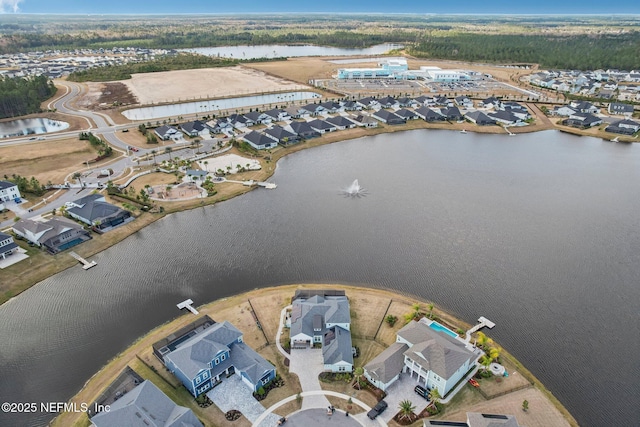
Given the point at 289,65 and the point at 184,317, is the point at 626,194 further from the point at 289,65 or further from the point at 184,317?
the point at 289,65

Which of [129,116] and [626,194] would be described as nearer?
[626,194]

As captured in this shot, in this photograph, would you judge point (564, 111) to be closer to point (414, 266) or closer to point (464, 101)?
point (464, 101)

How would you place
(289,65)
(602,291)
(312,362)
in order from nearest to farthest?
(312,362) < (602,291) < (289,65)

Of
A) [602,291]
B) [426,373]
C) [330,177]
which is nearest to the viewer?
[426,373]

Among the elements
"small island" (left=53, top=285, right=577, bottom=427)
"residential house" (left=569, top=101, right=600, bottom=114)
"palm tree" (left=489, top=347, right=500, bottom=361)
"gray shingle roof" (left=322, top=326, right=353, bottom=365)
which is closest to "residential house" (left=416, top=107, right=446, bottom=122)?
"residential house" (left=569, top=101, right=600, bottom=114)

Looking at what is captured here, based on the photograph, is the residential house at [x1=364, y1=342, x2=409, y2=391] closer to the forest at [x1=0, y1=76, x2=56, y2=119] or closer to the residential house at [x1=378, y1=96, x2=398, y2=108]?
the residential house at [x1=378, y1=96, x2=398, y2=108]

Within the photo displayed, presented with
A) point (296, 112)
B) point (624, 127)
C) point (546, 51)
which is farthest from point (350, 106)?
point (546, 51)

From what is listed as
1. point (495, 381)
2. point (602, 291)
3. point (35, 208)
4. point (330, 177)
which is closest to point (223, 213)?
point (330, 177)

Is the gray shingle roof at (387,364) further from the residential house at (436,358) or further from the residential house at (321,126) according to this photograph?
the residential house at (321,126)
